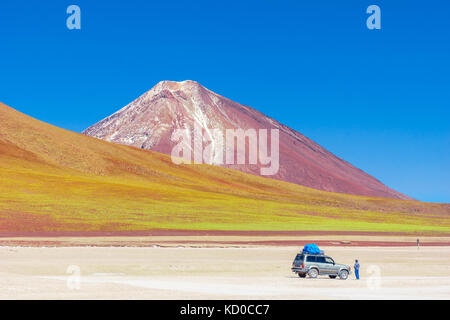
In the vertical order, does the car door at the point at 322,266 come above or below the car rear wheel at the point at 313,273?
above

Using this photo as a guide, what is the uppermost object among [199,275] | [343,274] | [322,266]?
[322,266]

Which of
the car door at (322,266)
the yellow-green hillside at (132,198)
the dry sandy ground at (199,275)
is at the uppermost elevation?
the yellow-green hillside at (132,198)

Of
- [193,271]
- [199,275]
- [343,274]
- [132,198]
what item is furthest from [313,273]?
[132,198]

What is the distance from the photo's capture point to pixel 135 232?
2766 inches

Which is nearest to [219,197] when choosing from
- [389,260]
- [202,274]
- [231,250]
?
[231,250]

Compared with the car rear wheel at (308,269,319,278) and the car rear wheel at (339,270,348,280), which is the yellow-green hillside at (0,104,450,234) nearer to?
the car rear wheel at (308,269,319,278)

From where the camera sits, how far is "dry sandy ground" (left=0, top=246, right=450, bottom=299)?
24.3 metres

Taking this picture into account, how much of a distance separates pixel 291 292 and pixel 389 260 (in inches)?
Answer: 898

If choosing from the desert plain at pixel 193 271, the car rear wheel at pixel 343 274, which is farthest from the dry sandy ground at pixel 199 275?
the car rear wheel at pixel 343 274

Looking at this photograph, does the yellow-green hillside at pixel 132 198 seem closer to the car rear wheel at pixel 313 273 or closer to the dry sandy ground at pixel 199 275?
the dry sandy ground at pixel 199 275

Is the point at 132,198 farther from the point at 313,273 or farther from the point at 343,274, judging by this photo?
the point at 343,274

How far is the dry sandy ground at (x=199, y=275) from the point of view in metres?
24.3

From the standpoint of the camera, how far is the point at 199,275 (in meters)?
32.9
